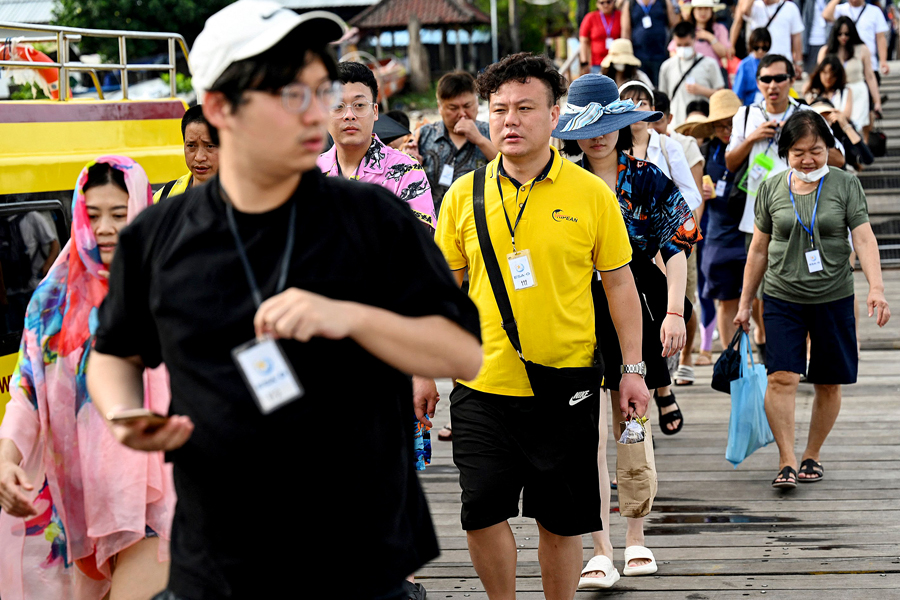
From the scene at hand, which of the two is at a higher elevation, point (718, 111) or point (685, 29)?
point (685, 29)

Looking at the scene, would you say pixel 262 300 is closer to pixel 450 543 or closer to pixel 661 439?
pixel 450 543

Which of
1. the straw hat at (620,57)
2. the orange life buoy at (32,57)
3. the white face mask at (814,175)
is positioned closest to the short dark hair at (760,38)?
the straw hat at (620,57)

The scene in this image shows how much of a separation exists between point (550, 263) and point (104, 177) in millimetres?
1527

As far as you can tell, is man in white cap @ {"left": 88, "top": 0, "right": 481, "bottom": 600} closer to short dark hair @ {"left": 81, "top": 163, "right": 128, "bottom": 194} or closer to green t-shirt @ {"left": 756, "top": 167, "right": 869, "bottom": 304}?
short dark hair @ {"left": 81, "top": 163, "right": 128, "bottom": 194}

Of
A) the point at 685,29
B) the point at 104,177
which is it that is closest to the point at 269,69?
the point at 104,177

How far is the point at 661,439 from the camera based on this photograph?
7020 mm

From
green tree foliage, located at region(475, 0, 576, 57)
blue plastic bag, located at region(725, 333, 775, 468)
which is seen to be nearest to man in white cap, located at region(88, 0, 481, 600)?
blue plastic bag, located at region(725, 333, 775, 468)

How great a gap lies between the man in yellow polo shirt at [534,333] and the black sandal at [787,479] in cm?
237

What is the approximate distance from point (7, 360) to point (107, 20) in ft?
119

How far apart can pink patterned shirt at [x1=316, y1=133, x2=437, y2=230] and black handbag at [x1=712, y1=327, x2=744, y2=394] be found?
7.47ft

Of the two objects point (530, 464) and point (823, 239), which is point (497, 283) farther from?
point (823, 239)

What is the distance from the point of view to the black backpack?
4.84 metres

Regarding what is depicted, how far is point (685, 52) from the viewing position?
11234mm

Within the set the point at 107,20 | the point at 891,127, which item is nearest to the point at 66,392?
the point at 891,127
